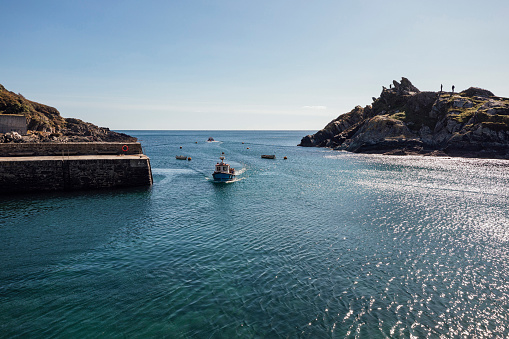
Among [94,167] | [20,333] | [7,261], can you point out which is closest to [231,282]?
[20,333]

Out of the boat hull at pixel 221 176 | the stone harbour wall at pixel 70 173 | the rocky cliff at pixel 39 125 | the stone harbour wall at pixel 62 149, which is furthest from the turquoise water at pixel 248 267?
the rocky cliff at pixel 39 125

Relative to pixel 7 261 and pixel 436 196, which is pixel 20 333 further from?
pixel 436 196

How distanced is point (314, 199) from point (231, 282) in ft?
79.4

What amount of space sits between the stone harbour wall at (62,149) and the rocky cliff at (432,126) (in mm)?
92461

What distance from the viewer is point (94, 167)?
1512 inches

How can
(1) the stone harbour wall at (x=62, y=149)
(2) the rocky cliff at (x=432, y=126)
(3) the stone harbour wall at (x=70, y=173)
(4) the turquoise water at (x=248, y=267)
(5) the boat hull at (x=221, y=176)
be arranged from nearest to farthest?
(4) the turquoise water at (x=248, y=267)
(3) the stone harbour wall at (x=70, y=173)
(1) the stone harbour wall at (x=62, y=149)
(5) the boat hull at (x=221, y=176)
(2) the rocky cliff at (x=432, y=126)

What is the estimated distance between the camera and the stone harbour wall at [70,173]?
34.8 meters

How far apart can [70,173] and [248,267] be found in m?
31.7

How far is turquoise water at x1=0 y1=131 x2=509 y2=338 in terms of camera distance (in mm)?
12781

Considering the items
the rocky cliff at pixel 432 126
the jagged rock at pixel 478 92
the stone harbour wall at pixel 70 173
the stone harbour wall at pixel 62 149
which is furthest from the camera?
the jagged rock at pixel 478 92

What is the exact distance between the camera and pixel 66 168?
3703 centimetres

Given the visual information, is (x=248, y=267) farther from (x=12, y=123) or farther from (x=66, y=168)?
(x=12, y=123)

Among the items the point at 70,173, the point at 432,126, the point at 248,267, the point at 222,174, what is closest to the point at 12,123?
the point at 70,173

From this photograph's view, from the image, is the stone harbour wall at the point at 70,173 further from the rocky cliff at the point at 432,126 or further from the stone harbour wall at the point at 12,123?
the rocky cliff at the point at 432,126
